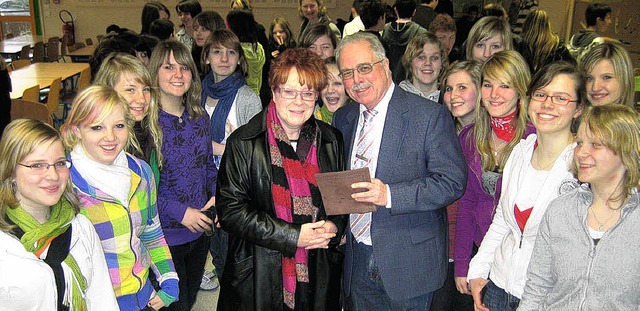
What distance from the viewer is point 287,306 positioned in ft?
8.34

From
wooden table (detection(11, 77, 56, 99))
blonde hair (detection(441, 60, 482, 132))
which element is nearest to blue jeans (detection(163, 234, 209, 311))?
blonde hair (detection(441, 60, 482, 132))

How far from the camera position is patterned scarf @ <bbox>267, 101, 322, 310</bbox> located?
7.98 feet

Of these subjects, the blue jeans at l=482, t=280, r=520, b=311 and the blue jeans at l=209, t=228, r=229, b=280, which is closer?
the blue jeans at l=482, t=280, r=520, b=311

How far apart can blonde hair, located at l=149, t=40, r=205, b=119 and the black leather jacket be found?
770 mm

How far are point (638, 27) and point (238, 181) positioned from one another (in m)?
6.79

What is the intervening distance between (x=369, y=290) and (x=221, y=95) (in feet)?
5.64

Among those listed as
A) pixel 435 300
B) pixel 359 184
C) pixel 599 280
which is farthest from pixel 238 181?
pixel 599 280

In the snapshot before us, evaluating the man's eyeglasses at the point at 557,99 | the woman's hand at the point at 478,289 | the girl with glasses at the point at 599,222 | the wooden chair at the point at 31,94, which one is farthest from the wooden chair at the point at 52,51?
the girl with glasses at the point at 599,222

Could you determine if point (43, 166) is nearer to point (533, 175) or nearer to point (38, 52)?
point (533, 175)

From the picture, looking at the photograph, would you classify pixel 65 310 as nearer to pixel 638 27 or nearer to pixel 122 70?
pixel 122 70

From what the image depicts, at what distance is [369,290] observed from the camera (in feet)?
8.71

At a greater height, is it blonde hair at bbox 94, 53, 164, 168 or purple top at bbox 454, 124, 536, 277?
blonde hair at bbox 94, 53, 164, 168

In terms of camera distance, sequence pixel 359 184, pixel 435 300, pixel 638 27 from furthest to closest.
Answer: pixel 638 27 → pixel 435 300 → pixel 359 184

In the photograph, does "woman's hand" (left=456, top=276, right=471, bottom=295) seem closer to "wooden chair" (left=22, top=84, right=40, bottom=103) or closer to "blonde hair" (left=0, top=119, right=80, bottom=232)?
"blonde hair" (left=0, top=119, right=80, bottom=232)
